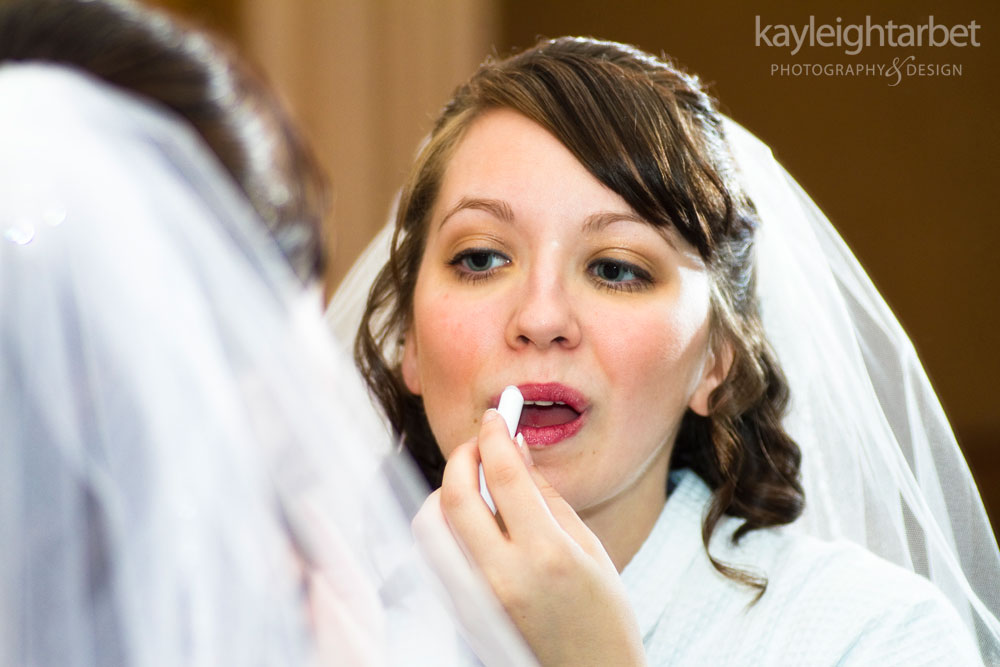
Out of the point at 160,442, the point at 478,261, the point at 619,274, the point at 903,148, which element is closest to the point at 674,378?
the point at 619,274

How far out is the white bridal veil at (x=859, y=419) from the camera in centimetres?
97

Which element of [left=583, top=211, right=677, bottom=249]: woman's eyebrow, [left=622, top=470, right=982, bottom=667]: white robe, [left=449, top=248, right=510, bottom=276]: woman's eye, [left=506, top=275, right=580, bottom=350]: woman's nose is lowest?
[left=622, top=470, right=982, bottom=667]: white robe

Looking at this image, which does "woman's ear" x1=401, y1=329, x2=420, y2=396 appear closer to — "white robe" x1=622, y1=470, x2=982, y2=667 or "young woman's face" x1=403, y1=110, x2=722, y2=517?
"young woman's face" x1=403, y1=110, x2=722, y2=517

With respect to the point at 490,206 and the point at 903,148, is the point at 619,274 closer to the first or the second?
the point at 490,206

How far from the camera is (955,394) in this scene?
1771 millimetres

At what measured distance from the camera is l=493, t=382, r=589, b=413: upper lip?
2.79ft

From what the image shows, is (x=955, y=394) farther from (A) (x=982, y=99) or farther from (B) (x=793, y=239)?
(B) (x=793, y=239)

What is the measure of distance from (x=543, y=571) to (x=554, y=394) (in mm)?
194

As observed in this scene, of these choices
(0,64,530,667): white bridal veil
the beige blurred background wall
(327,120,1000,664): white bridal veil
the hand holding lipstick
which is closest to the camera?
(0,64,530,667): white bridal veil

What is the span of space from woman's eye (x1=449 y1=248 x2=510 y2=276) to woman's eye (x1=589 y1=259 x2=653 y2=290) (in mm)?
85

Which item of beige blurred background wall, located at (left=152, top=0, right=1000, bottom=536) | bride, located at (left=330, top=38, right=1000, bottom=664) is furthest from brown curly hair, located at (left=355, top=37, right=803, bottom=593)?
beige blurred background wall, located at (left=152, top=0, right=1000, bottom=536)

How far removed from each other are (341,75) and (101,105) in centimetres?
159

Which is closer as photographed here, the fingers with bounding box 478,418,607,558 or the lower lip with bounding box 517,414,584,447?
the fingers with bounding box 478,418,607,558

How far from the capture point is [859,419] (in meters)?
1.00
